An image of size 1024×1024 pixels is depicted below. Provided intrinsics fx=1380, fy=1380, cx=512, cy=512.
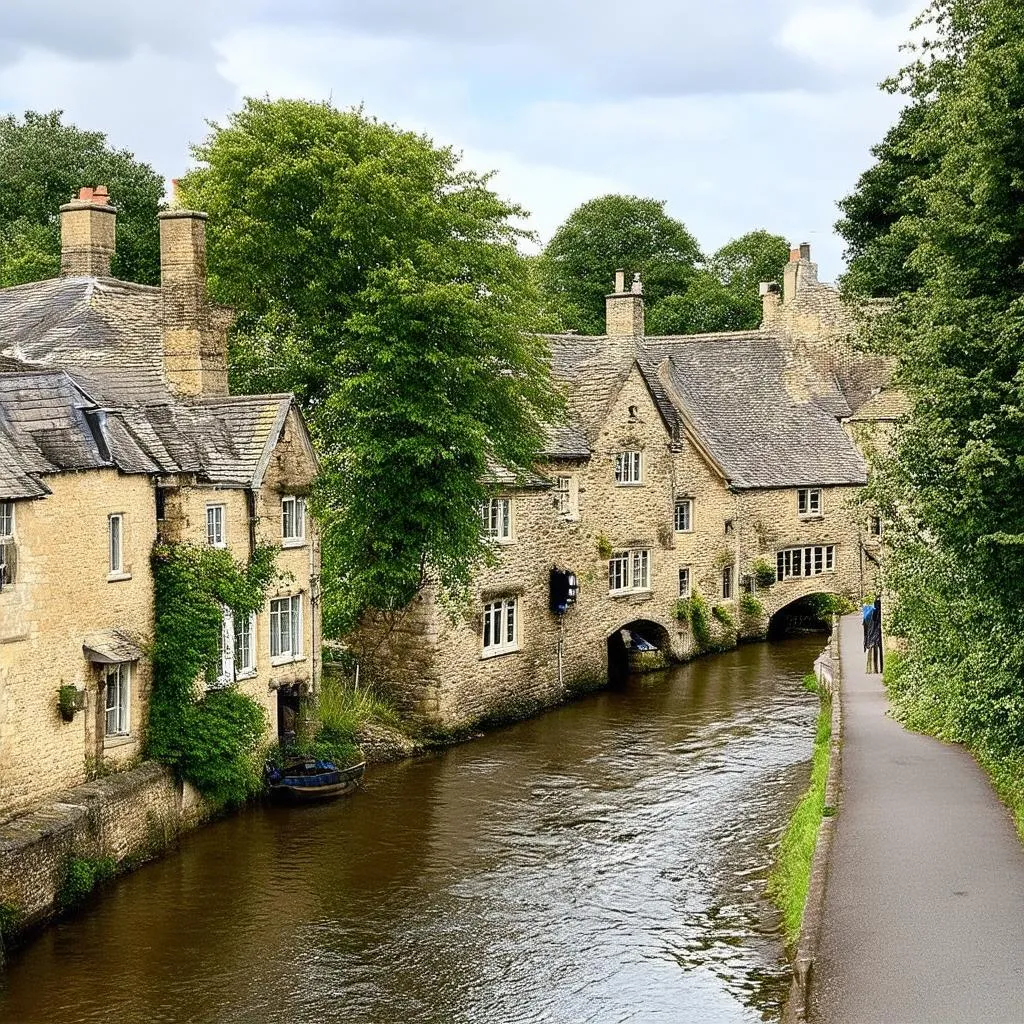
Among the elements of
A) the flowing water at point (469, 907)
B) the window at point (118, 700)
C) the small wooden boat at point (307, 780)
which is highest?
the window at point (118, 700)

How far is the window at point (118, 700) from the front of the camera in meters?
25.7

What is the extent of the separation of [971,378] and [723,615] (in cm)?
2889

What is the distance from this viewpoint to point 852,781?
25203mm

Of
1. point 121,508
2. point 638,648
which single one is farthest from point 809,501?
point 121,508

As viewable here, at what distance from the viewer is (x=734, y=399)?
57.6 m

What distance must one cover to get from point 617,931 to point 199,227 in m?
17.7

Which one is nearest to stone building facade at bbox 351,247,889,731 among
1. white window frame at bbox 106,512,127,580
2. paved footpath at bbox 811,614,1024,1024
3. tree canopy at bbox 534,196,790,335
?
paved footpath at bbox 811,614,1024,1024

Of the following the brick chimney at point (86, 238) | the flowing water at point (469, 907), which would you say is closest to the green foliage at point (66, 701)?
the flowing water at point (469, 907)

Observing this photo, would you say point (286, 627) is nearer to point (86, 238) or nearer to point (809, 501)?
point (86, 238)

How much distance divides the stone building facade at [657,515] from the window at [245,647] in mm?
6932

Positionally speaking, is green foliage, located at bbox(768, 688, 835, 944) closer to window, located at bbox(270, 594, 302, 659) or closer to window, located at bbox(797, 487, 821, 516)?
→ window, located at bbox(270, 594, 302, 659)

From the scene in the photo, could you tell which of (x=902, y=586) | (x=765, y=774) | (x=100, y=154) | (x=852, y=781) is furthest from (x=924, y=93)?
(x=100, y=154)

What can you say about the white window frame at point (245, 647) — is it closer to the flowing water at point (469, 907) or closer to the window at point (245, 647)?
the window at point (245, 647)

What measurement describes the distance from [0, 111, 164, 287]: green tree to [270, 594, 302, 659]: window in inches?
1113
